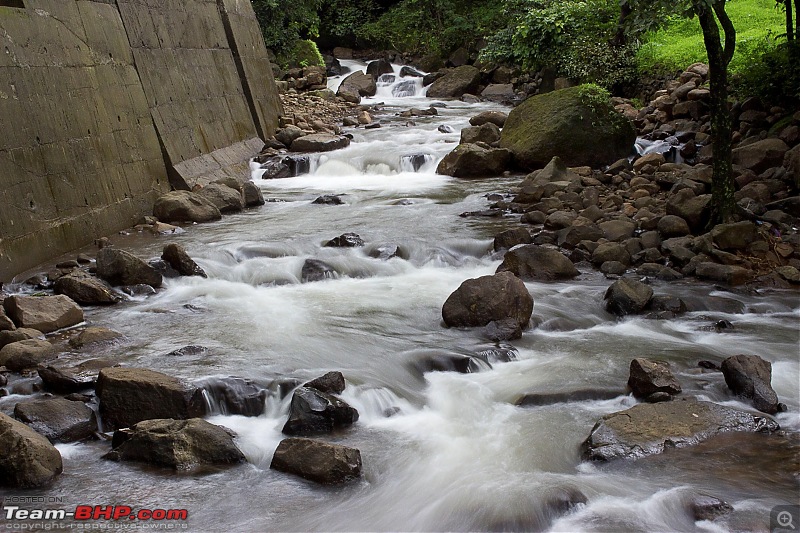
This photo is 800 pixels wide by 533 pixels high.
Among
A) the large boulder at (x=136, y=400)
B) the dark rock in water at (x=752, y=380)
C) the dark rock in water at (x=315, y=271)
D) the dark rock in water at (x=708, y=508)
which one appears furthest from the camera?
the dark rock in water at (x=315, y=271)

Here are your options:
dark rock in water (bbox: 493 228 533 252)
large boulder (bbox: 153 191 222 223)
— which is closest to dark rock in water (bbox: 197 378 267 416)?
dark rock in water (bbox: 493 228 533 252)

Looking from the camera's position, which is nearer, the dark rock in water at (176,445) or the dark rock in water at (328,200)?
the dark rock in water at (176,445)

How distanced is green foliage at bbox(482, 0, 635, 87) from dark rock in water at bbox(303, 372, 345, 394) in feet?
46.3

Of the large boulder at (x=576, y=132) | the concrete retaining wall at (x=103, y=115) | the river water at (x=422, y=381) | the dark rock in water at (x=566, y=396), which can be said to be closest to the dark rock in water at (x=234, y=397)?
the river water at (x=422, y=381)

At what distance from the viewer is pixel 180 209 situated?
11930mm

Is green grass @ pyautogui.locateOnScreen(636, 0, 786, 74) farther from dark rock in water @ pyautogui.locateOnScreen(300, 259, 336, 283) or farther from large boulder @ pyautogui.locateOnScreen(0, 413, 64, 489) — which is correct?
large boulder @ pyautogui.locateOnScreen(0, 413, 64, 489)

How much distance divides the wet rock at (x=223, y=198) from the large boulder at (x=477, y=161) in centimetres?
425

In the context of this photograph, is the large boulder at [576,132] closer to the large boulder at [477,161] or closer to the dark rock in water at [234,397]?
the large boulder at [477,161]

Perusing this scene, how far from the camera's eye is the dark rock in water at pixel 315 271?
31.1 ft

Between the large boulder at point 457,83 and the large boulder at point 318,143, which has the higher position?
the large boulder at point 457,83

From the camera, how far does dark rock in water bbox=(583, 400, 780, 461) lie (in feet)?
17.7

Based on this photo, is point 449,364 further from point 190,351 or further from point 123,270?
point 123,270

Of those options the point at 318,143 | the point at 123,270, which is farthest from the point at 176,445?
the point at 318,143

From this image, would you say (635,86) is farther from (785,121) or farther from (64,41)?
(64,41)
